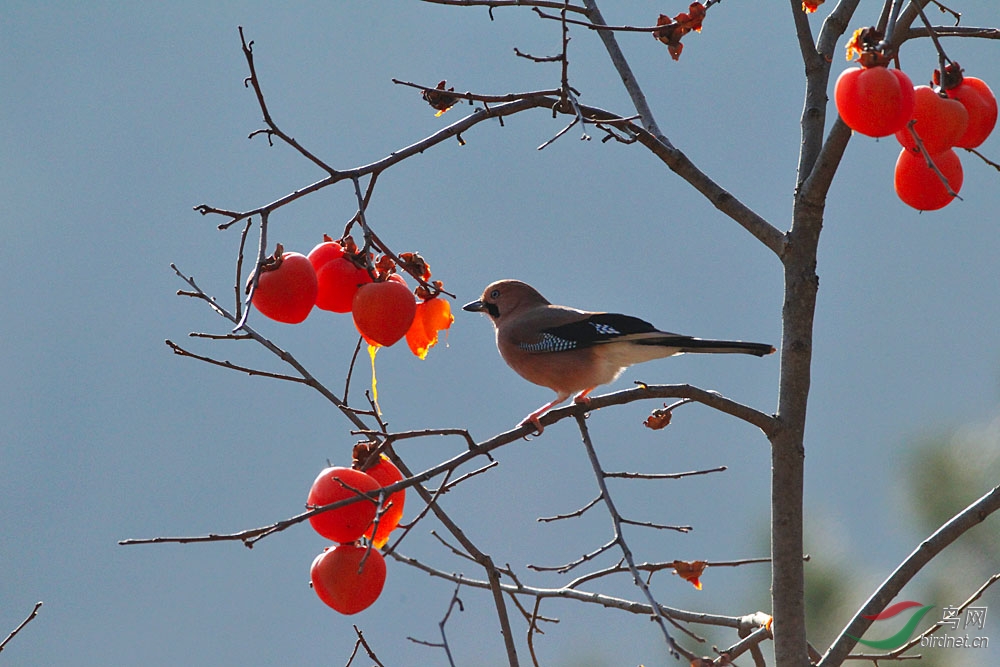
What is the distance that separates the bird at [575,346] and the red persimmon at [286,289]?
0.96 m

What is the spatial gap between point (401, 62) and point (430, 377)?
17852 millimetres

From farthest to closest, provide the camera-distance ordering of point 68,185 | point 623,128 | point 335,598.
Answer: point 68,185
point 623,128
point 335,598

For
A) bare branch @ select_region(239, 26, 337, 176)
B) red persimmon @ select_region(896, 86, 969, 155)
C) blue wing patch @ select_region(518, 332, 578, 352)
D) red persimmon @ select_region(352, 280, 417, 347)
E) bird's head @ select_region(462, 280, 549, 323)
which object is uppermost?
bird's head @ select_region(462, 280, 549, 323)

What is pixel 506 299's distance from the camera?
10.4 ft

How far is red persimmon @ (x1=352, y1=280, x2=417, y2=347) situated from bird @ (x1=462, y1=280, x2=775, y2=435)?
87 centimetres

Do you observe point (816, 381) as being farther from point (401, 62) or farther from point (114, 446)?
point (114, 446)

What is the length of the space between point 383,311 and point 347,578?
42cm

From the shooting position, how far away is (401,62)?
44.0 metres

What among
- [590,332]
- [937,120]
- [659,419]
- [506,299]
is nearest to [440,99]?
[659,419]

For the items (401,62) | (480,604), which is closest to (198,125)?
(401,62)

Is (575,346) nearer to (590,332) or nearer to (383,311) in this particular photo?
(590,332)

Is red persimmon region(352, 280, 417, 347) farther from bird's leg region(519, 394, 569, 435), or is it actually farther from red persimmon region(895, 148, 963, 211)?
red persimmon region(895, 148, 963, 211)

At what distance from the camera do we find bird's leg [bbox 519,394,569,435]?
6.17 ft

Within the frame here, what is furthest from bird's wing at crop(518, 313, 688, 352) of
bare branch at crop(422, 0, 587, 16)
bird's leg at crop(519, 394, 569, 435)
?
bare branch at crop(422, 0, 587, 16)
